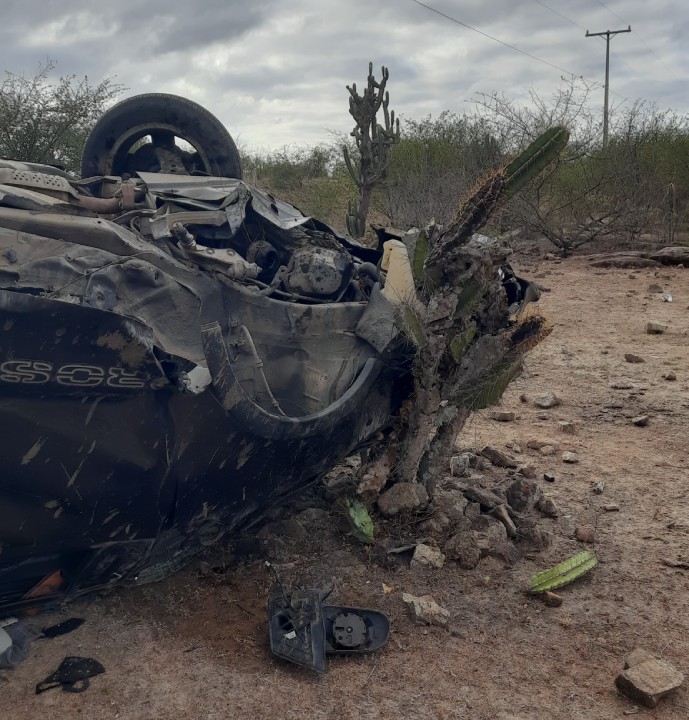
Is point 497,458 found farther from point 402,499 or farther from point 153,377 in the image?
point 153,377

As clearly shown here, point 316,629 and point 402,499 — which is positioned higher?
point 402,499

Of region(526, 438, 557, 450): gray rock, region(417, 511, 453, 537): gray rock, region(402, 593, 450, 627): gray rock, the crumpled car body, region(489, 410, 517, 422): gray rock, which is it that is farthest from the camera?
region(489, 410, 517, 422): gray rock

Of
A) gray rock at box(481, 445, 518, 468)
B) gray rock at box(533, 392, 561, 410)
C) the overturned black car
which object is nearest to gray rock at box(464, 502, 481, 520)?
the overturned black car

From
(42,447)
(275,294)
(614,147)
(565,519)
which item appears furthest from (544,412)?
(614,147)

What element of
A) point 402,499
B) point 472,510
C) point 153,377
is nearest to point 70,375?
point 153,377

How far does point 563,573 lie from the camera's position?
4.14 metres

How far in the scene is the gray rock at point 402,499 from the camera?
4.63 m

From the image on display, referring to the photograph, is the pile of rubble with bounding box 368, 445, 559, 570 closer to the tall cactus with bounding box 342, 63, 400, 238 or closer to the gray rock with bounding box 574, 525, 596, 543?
the gray rock with bounding box 574, 525, 596, 543

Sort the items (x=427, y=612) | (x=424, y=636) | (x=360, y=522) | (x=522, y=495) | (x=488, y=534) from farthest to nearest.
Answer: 1. (x=522, y=495)
2. (x=488, y=534)
3. (x=360, y=522)
4. (x=427, y=612)
5. (x=424, y=636)

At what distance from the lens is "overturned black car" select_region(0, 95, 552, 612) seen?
9.64ft

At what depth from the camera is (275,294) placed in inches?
164

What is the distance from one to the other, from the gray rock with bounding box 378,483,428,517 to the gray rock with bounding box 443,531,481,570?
31 cm

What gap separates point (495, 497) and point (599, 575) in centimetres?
87

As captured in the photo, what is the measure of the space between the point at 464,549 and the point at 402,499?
49 centimetres
